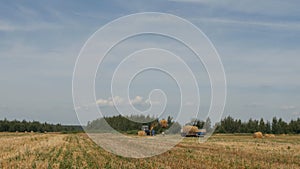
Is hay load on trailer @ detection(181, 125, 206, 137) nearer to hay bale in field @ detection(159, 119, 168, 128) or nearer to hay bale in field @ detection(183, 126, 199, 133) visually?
hay bale in field @ detection(183, 126, 199, 133)

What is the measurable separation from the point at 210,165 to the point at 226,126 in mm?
93774

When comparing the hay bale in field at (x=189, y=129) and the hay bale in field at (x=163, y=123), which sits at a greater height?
the hay bale in field at (x=163, y=123)

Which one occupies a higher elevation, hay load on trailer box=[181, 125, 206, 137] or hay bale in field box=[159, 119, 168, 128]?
hay bale in field box=[159, 119, 168, 128]

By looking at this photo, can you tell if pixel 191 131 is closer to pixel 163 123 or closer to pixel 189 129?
pixel 189 129

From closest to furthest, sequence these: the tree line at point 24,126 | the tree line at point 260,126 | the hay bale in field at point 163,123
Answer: the hay bale in field at point 163,123
the tree line at point 260,126
the tree line at point 24,126

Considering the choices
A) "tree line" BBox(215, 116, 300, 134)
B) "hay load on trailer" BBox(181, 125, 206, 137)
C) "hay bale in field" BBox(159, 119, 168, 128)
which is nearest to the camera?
"hay bale in field" BBox(159, 119, 168, 128)

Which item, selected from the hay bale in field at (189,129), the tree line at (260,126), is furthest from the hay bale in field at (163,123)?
the tree line at (260,126)

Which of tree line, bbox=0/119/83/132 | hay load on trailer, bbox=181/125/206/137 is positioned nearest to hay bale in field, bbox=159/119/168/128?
hay load on trailer, bbox=181/125/206/137

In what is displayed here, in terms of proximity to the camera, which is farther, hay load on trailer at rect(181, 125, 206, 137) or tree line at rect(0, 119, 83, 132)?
tree line at rect(0, 119, 83, 132)

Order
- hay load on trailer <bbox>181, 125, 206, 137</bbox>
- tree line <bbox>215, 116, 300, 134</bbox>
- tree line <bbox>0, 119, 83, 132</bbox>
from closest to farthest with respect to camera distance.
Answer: hay load on trailer <bbox>181, 125, 206, 137</bbox> < tree line <bbox>215, 116, 300, 134</bbox> < tree line <bbox>0, 119, 83, 132</bbox>

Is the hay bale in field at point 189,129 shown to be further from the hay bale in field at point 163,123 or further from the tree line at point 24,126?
the tree line at point 24,126

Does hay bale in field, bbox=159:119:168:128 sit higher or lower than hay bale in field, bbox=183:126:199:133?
higher

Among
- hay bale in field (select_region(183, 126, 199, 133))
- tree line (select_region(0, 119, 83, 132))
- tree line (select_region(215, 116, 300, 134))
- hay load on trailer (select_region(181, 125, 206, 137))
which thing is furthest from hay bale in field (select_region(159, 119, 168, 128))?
tree line (select_region(0, 119, 83, 132))

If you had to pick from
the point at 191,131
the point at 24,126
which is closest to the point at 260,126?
the point at 191,131
